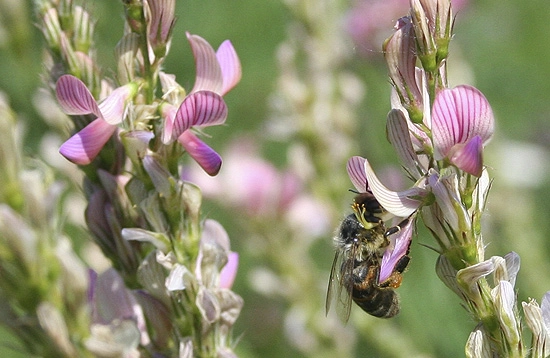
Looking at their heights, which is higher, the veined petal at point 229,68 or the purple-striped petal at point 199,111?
the veined petal at point 229,68

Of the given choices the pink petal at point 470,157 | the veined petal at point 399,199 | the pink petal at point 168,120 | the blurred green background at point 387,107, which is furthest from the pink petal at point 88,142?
the blurred green background at point 387,107

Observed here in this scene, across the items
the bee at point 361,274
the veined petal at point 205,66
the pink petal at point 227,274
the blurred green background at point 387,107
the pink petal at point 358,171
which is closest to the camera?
the pink petal at point 358,171

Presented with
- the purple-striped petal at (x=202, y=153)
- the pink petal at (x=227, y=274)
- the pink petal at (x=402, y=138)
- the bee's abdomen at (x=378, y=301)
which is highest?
the pink petal at (x=402, y=138)

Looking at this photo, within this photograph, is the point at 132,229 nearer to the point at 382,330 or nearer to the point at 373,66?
the point at 382,330

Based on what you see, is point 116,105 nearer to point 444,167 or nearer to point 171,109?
point 171,109

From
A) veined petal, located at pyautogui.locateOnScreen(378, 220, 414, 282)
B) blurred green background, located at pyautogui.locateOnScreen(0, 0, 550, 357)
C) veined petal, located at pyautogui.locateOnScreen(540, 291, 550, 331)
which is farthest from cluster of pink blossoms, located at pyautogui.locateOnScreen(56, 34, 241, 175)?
blurred green background, located at pyautogui.locateOnScreen(0, 0, 550, 357)

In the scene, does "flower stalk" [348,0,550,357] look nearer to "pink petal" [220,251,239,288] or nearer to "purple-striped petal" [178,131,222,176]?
"purple-striped petal" [178,131,222,176]

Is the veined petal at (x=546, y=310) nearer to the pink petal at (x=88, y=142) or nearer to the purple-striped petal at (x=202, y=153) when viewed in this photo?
the purple-striped petal at (x=202, y=153)
